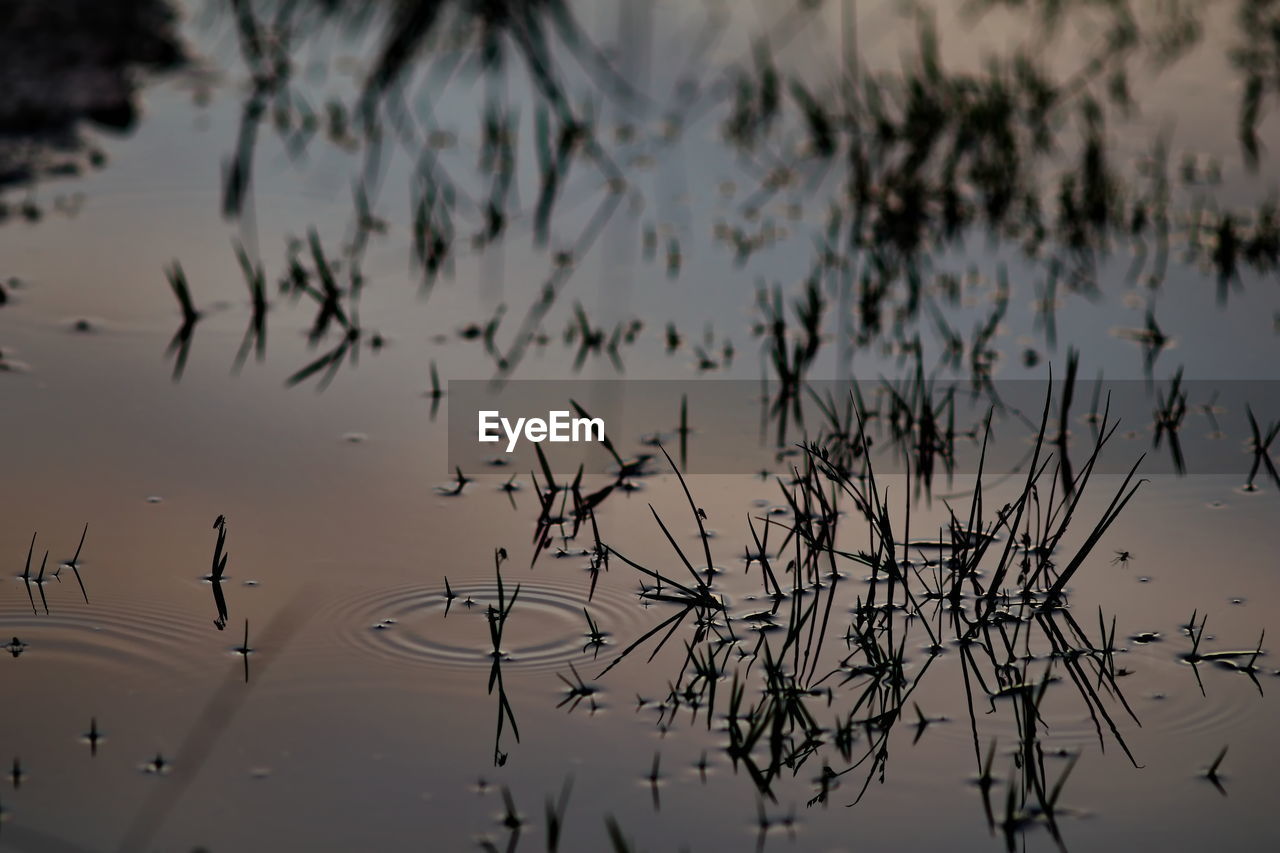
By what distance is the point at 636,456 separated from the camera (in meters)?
3.74

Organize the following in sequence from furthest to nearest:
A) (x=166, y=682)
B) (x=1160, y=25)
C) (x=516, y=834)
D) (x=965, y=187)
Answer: (x=1160, y=25), (x=965, y=187), (x=166, y=682), (x=516, y=834)

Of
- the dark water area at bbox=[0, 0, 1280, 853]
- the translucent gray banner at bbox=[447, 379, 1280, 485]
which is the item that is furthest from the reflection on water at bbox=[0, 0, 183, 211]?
the translucent gray banner at bbox=[447, 379, 1280, 485]

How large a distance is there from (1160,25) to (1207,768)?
6.81 m

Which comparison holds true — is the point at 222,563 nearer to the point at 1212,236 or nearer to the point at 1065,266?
the point at 1065,266

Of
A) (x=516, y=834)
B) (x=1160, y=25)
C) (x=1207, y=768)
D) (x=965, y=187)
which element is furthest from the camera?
(x=1160, y=25)

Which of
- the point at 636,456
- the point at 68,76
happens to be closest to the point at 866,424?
the point at 636,456

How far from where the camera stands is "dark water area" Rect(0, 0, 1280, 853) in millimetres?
2418

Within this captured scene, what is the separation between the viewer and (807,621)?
2.94m

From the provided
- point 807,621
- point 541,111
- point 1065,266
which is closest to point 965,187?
point 1065,266

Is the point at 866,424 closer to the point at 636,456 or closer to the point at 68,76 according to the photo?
the point at 636,456

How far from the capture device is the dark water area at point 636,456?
242cm

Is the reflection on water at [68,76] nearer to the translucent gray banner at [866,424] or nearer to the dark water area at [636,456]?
the dark water area at [636,456]

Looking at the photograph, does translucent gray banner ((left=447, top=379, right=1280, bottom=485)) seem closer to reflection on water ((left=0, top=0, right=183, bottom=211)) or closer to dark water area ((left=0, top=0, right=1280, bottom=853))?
dark water area ((left=0, top=0, right=1280, bottom=853))

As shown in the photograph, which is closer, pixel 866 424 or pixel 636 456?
pixel 636 456
